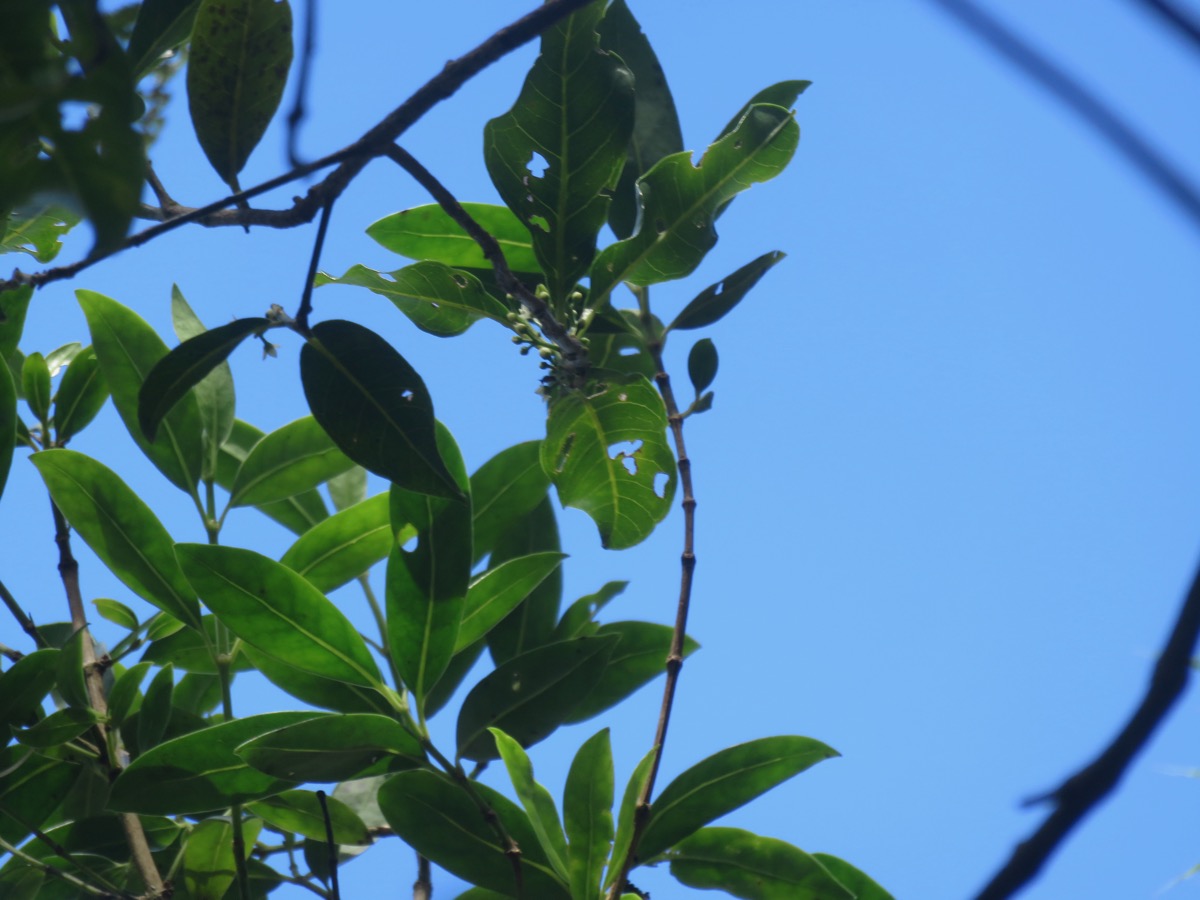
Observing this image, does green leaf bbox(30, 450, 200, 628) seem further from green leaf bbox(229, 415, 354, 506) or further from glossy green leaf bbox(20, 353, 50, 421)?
glossy green leaf bbox(20, 353, 50, 421)

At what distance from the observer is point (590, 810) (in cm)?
102

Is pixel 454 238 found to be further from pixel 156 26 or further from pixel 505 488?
pixel 156 26

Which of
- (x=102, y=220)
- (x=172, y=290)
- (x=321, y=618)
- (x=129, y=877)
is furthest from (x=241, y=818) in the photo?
(x=102, y=220)

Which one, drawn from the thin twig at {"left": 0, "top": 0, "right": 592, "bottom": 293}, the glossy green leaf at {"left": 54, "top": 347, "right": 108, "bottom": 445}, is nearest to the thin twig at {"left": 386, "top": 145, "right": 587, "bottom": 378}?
the thin twig at {"left": 0, "top": 0, "right": 592, "bottom": 293}

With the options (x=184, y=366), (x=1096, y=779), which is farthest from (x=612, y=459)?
(x=1096, y=779)

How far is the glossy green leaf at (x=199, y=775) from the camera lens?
99 centimetres

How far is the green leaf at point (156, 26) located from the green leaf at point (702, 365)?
645 mm

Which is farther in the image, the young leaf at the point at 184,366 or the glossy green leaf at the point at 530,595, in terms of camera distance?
the glossy green leaf at the point at 530,595

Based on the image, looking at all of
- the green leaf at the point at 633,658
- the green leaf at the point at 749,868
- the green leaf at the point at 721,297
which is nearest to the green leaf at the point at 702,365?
the green leaf at the point at 721,297

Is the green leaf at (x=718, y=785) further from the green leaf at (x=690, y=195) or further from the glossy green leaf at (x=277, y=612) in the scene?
the green leaf at (x=690, y=195)

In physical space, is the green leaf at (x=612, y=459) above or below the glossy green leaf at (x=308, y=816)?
above

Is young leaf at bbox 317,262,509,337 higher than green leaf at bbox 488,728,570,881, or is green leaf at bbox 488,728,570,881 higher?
young leaf at bbox 317,262,509,337

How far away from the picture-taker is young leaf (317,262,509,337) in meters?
1.15

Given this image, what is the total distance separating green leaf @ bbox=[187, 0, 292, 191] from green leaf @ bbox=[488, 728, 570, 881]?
59 centimetres
